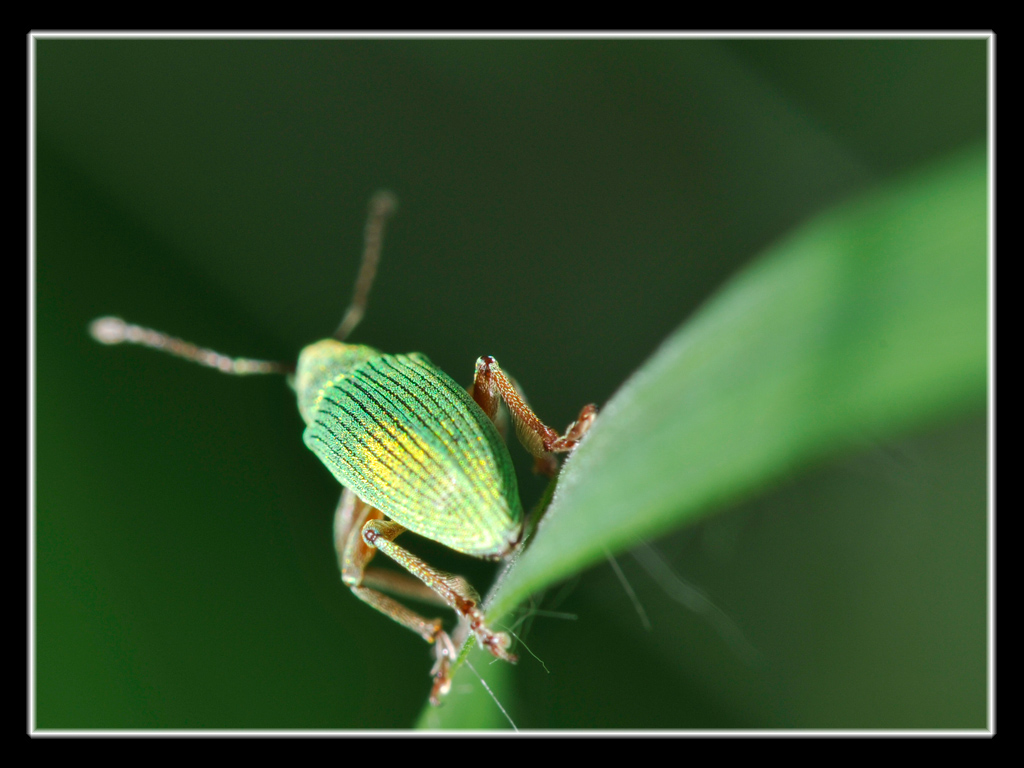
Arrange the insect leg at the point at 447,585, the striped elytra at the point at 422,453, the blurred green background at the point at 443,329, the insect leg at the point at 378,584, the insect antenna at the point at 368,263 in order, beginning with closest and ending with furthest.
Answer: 1. the insect leg at the point at 447,585
2. the striped elytra at the point at 422,453
3. the insect leg at the point at 378,584
4. the blurred green background at the point at 443,329
5. the insect antenna at the point at 368,263

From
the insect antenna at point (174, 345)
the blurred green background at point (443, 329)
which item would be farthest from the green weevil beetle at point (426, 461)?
the insect antenna at point (174, 345)

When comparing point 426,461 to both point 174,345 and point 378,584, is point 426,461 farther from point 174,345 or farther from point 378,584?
point 174,345

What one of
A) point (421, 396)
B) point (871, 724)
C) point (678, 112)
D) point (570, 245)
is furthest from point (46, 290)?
point (871, 724)

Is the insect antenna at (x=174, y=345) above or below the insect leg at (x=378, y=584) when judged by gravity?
above

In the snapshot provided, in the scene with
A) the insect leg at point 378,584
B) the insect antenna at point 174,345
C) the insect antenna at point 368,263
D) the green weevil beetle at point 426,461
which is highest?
the insect antenna at point 368,263

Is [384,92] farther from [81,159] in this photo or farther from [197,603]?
[197,603]

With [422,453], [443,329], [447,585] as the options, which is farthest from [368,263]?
[447,585]

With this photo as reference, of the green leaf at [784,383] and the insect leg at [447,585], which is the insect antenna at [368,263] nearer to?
the insect leg at [447,585]
